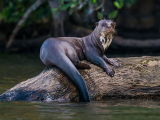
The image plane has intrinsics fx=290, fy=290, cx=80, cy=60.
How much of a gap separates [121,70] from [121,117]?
132 cm

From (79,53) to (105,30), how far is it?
21.4 inches

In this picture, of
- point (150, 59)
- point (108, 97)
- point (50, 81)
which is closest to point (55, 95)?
point (50, 81)

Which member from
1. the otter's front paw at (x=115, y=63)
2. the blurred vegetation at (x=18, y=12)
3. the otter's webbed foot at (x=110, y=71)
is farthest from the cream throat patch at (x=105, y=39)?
the blurred vegetation at (x=18, y=12)

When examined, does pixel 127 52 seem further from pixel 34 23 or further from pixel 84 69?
pixel 84 69

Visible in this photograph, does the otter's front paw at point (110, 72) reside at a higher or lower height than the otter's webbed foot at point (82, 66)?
lower

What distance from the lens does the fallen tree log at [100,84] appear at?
3.84 meters

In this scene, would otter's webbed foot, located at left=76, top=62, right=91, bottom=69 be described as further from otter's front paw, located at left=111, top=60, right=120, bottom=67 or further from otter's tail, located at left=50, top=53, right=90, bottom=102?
otter's front paw, located at left=111, top=60, right=120, bottom=67

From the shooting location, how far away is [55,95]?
3854mm

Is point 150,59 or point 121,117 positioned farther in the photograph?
point 150,59

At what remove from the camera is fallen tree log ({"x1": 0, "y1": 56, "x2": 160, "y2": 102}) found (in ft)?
12.6

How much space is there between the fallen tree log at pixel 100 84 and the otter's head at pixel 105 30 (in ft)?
1.23

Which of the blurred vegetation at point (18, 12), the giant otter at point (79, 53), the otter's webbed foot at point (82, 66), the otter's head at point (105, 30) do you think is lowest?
the otter's webbed foot at point (82, 66)

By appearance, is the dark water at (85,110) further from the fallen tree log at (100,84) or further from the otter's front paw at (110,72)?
the otter's front paw at (110,72)

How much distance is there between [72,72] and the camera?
3.90 metres
